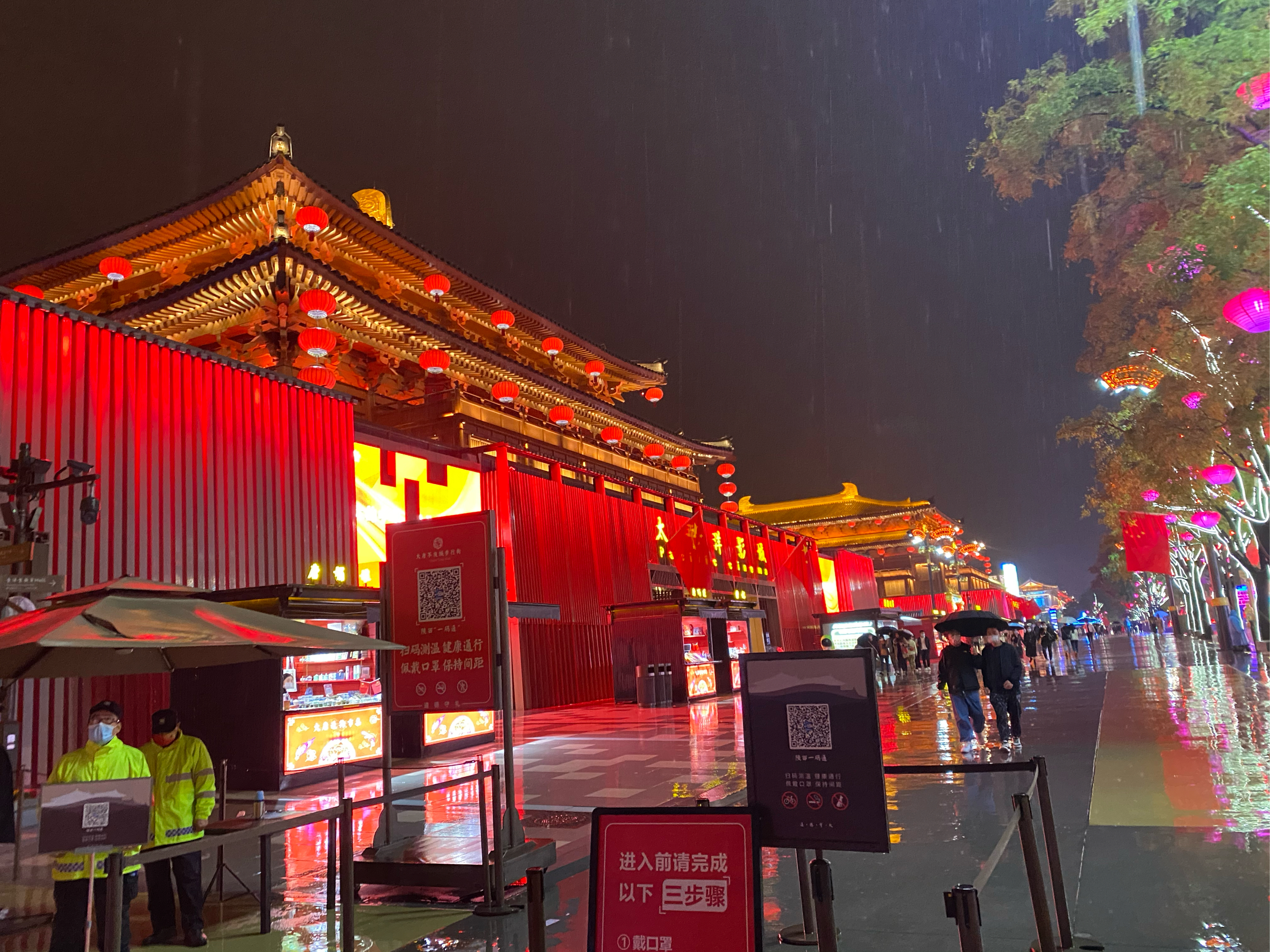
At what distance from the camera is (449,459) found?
18578 mm

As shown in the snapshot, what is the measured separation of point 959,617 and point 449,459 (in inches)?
430

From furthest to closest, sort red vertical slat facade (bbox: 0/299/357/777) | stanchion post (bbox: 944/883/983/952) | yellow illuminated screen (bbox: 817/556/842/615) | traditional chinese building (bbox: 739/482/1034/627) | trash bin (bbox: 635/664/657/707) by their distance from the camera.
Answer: traditional chinese building (bbox: 739/482/1034/627) < yellow illuminated screen (bbox: 817/556/842/615) < trash bin (bbox: 635/664/657/707) < red vertical slat facade (bbox: 0/299/357/777) < stanchion post (bbox: 944/883/983/952)

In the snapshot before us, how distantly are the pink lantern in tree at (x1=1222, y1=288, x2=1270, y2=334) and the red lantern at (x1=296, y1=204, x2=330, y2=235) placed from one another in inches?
625

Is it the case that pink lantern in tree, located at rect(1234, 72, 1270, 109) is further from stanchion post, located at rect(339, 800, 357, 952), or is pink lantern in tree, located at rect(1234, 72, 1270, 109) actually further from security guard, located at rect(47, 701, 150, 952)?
security guard, located at rect(47, 701, 150, 952)

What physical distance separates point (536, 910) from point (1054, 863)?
248 cm

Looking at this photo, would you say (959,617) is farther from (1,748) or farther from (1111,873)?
(1,748)

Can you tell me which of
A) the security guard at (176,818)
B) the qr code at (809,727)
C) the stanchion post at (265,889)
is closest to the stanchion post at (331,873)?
the stanchion post at (265,889)

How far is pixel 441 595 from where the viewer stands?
5.83 metres

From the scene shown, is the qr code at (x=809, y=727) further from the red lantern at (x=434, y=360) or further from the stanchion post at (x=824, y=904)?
the red lantern at (x=434, y=360)

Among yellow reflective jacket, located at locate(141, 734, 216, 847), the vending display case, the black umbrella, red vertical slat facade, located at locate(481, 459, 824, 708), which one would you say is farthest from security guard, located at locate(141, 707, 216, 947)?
red vertical slat facade, located at locate(481, 459, 824, 708)

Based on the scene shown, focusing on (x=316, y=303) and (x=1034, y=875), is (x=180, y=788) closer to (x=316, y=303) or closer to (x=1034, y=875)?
(x=1034, y=875)

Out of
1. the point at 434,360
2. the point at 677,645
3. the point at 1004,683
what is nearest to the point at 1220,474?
the point at 1004,683

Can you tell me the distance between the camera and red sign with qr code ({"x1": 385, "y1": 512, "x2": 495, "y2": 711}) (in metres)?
5.65

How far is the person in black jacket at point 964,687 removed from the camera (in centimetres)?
1008
